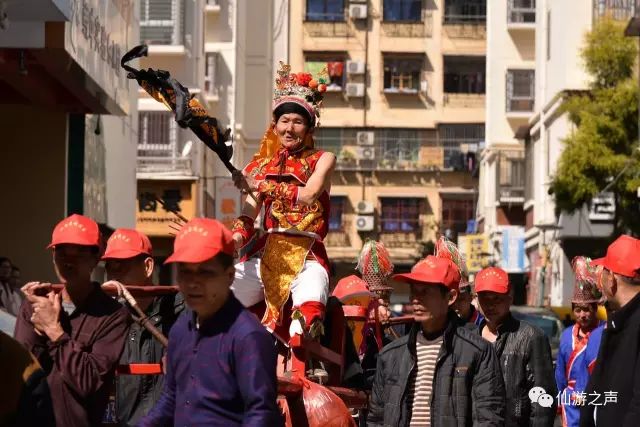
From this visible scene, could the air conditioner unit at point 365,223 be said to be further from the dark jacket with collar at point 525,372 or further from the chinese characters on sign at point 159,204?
the dark jacket with collar at point 525,372

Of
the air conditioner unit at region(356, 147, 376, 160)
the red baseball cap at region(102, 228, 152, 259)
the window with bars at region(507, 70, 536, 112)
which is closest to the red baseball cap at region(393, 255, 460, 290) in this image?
the red baseball cap at region(102, 228, 152, 259)

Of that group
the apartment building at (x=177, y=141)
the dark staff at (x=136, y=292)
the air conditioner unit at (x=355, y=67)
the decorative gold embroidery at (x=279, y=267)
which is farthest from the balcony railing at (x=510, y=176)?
the dark staff at (x=136, y=292)

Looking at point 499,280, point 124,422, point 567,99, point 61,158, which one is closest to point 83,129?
point 61,158

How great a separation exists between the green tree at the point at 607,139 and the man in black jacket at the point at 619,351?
2667 cm

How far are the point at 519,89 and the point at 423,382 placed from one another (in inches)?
2054

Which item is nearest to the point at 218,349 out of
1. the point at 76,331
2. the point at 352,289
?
the point at 76,331

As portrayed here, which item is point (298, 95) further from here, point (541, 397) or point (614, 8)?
point (614, 8)

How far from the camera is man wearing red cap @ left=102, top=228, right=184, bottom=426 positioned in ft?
28.7

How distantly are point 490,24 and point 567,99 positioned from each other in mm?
18528

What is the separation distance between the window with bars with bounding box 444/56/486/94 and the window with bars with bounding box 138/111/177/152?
28.7 metres

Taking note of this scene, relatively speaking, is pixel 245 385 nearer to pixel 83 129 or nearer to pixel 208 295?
pixel 208 295

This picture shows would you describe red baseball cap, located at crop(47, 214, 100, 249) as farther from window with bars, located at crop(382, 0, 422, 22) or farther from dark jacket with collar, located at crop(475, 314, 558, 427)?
window with bars, located at crop(382, 0, 422, 22)

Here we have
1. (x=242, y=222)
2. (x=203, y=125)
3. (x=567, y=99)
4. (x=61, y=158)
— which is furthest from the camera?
(x=567, y=99)

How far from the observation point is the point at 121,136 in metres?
26.8
